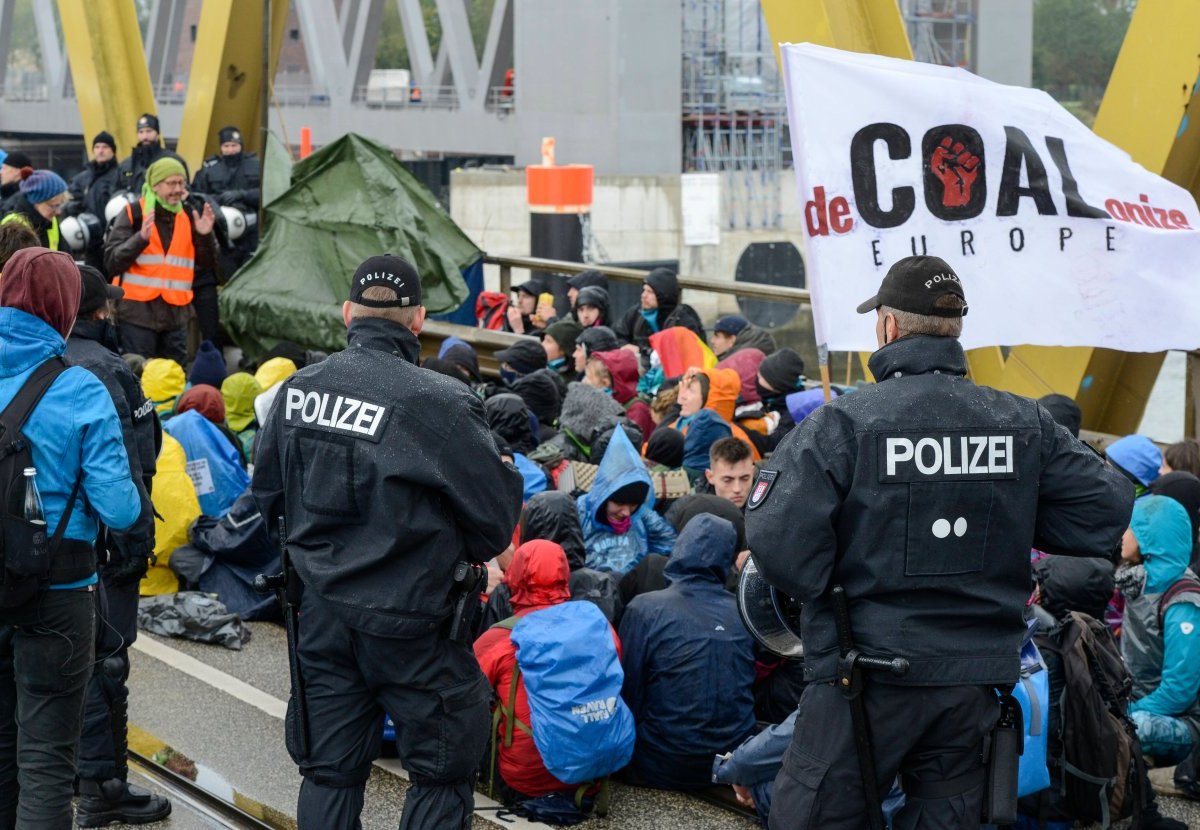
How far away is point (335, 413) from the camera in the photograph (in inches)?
158

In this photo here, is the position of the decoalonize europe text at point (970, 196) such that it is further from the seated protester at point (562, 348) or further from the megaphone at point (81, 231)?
the megaphone at point (81, 231)

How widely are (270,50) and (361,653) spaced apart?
9.73 metres

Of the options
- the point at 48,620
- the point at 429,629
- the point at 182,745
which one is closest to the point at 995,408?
the point at 429,629

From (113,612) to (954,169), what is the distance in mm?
3449

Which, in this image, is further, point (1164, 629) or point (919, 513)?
point (1164, 629)

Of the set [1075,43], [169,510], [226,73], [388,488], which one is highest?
[1075,43]

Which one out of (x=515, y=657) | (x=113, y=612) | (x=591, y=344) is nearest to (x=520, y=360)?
(x=591, y=344)

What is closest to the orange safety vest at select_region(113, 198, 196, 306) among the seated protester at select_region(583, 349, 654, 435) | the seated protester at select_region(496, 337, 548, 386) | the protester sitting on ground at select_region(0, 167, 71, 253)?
the protester sitting on ground at select_region(0, 167, 71, 253)

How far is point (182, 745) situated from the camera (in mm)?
5680

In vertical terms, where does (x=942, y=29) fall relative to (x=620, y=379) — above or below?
above

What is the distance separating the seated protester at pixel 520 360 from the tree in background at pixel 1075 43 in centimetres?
5645

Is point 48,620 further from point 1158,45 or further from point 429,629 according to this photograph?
point 1158,45

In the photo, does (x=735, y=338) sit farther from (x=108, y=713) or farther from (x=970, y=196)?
(x=108, y=713)

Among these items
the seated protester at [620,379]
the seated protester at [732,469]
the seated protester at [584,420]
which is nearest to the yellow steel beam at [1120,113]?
the seated protester at [732,469]
